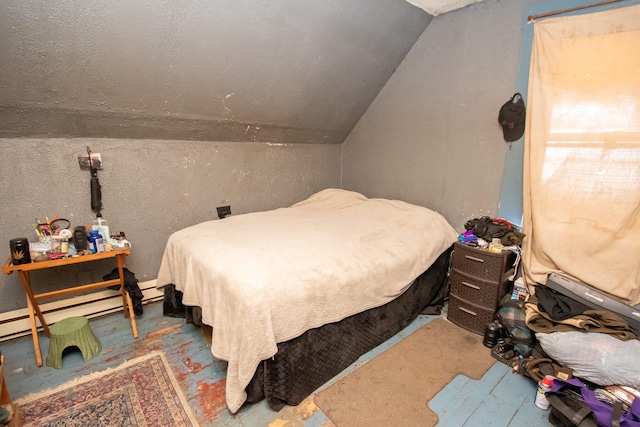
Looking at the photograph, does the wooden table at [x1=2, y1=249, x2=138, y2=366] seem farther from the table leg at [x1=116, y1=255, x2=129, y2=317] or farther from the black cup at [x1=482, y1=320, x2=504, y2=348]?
the black cup at [x1=482, y1=320, x2=504, y2=348]

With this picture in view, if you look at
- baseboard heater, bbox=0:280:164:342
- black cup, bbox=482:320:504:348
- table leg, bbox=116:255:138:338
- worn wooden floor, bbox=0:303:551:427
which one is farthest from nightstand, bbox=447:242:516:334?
baseboard heater, bbox=0:280:164:342

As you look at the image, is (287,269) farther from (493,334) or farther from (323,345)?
(493,334)

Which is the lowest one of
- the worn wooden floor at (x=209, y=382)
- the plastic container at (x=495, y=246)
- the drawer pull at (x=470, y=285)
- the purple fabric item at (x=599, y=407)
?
the worn wooden floor at (x=209, y=382)

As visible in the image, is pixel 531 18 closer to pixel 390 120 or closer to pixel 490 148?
pixel 490 148

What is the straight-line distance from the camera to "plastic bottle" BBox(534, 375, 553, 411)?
5.19 ft

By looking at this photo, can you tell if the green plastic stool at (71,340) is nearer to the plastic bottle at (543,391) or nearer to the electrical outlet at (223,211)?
the electrical outlet at (223,211)

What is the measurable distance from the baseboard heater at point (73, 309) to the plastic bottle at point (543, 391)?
8.91 feet

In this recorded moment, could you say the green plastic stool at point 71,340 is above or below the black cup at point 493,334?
above

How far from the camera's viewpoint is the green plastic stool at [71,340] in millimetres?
1812

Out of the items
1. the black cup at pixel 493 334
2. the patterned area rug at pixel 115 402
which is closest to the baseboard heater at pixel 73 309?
the patterned area rug at pixel 115 402

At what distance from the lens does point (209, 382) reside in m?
1.72

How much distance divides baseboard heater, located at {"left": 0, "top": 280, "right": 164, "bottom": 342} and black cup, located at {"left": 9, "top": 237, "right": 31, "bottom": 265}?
1.82ft

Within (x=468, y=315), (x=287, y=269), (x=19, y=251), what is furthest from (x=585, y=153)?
(x=19, y=251)

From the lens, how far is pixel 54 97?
1.83 meters
